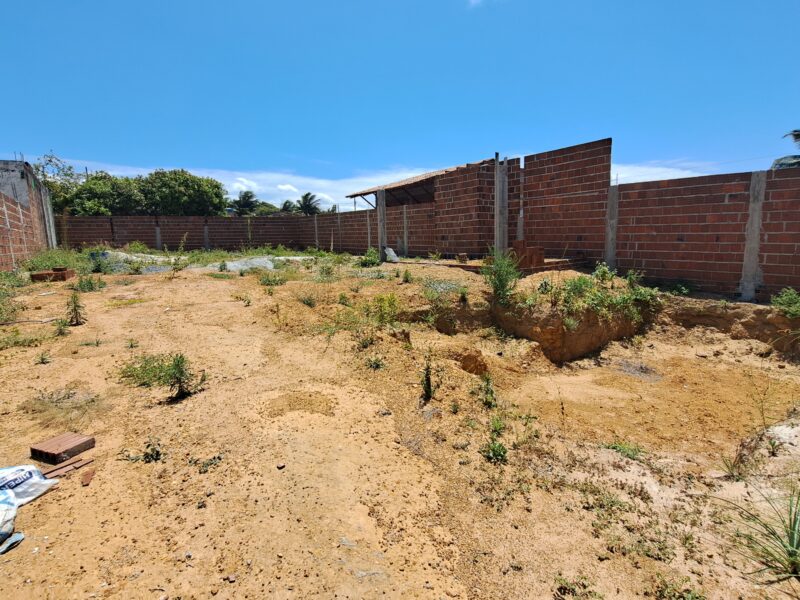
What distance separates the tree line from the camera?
19.6m

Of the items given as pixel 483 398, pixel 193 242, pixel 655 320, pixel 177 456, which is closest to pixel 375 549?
pixel 177 456

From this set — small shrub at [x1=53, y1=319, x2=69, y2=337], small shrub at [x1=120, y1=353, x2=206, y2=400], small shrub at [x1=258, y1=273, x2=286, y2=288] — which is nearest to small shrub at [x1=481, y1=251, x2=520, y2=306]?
small shrub at [x1=258, y1=273, x2=286, y2=288]

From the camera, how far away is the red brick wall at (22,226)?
804 cm

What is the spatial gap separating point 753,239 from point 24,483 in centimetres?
836

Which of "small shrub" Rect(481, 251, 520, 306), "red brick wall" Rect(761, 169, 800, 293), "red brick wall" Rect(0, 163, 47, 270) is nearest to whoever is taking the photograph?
"red brick wall" Rect(761, 169, 800, 293)

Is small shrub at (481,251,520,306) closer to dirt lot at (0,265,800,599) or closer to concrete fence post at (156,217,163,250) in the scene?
dirt lot at (0,265,800,599)

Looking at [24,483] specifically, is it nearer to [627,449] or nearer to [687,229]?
Answer: [627,449]

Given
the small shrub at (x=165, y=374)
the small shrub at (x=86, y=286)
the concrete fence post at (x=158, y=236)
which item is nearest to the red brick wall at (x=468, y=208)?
the small shrub at (x=165, y=374)

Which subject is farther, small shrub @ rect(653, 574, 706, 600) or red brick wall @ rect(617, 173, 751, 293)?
red brick wall @ rect(617, 173, 751, 293)

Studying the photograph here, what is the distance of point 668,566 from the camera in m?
2.06

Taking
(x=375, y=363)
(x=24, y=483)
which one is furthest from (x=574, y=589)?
(x=24, y=483)

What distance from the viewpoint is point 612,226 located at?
24.7 feet

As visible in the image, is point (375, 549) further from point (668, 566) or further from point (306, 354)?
point (306, 354)

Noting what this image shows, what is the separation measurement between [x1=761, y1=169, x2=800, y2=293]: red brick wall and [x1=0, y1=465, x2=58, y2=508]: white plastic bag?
324 inches
